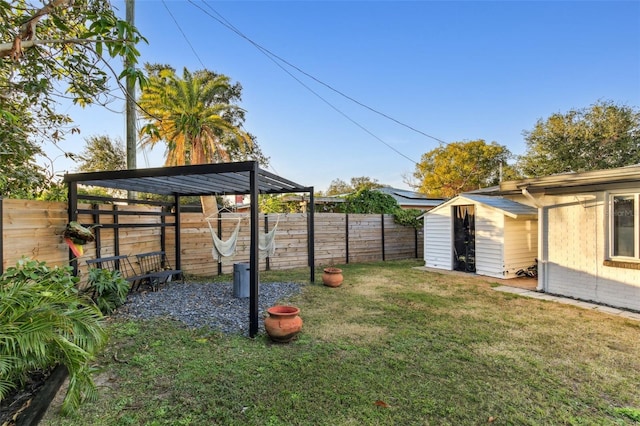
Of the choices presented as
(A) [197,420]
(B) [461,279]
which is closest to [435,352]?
(A) [197,420]

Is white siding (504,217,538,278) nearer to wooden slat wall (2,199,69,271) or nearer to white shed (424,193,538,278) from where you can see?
white shed (424,193,538,278)

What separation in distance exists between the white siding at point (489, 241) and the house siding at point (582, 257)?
4.95 ft

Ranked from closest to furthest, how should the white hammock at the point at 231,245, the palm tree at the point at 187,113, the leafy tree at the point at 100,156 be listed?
the white hammock at the point at 231,245, the palm tree at the point at 187,113, the leafy tree at the point at 100,156

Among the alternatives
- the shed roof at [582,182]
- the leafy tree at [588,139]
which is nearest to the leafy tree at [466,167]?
the leafy tree at [588,139]

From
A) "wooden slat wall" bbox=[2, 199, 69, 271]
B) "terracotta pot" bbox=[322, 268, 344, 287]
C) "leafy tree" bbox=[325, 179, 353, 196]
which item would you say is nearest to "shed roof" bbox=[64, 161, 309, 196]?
"wooden slat wall" bbox=[2, 199, 69, 271]

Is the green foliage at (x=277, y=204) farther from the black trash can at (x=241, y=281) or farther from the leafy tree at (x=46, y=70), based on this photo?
the leafy tree at (x=46, y=70)

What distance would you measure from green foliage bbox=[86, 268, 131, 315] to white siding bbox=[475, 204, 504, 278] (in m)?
7.66

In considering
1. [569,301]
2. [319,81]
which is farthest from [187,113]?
[569,301]

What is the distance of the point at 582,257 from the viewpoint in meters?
5.23

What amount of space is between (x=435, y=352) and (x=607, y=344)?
6.58ft

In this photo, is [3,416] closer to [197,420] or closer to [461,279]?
[197,420]

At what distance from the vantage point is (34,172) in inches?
162

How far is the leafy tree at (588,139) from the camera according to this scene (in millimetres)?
14203

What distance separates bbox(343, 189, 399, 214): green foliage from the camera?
454 inches
